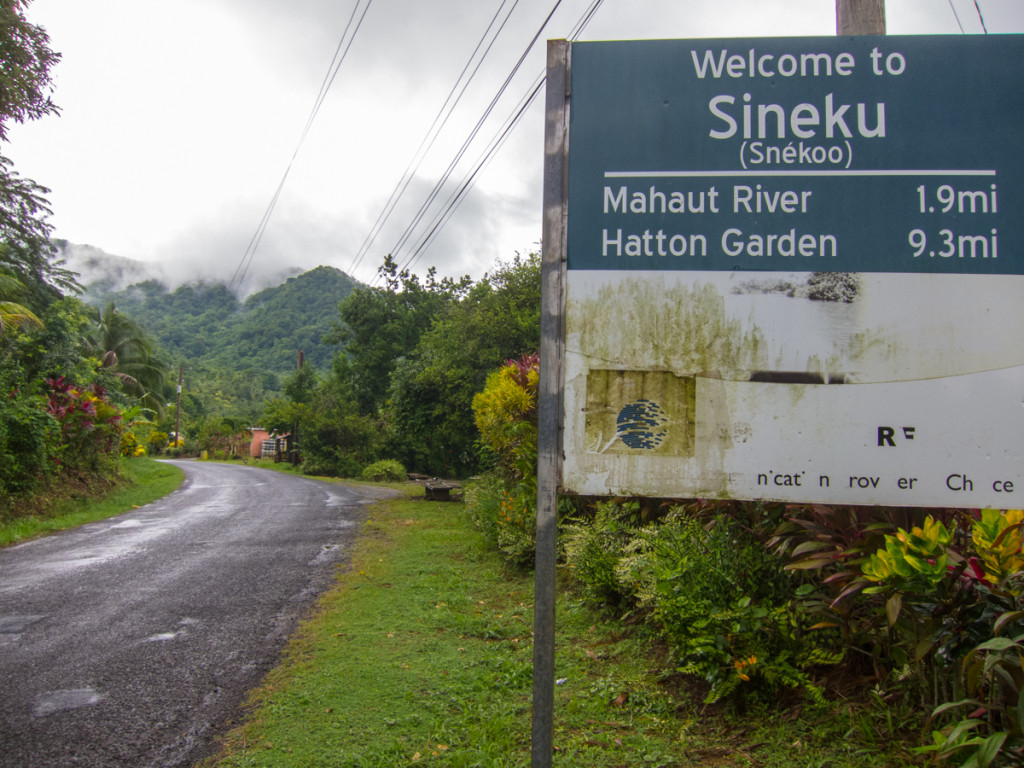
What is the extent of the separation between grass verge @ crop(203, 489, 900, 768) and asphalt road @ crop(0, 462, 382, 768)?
1.10 feet

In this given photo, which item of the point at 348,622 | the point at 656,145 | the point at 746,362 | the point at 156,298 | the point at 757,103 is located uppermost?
the point at 156,298

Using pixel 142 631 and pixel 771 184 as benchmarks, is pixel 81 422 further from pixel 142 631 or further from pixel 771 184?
pixel 771 184

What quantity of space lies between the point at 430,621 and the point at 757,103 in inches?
194

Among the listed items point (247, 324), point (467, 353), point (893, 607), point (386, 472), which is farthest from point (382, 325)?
point (247, 324)

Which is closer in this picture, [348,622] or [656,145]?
[656,145]

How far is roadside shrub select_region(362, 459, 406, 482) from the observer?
28.6 meters

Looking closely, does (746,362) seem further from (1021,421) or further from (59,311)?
(59,311)

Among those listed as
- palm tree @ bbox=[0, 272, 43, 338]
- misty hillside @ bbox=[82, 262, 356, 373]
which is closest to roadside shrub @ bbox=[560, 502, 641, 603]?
palm tree @ bbox=[0, 272, 43, 338]

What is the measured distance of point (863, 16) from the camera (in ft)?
12.1

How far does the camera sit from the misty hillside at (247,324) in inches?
3130

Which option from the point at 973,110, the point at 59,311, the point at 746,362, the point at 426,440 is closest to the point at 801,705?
the point at 746,362

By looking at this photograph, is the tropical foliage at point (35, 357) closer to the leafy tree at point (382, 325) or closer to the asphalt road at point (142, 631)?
the asphalt road at point (142, 631)

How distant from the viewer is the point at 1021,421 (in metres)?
2.14

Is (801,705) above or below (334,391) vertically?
below
